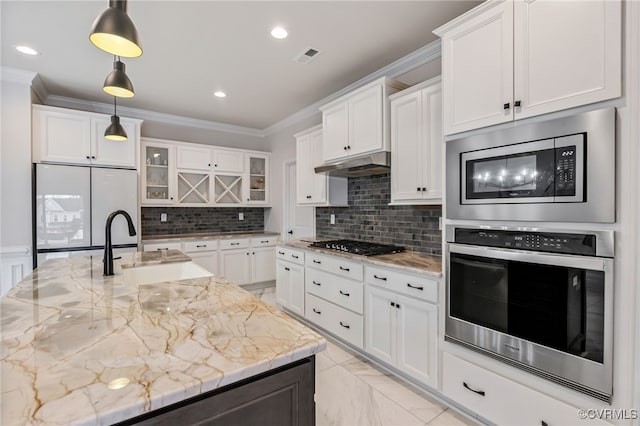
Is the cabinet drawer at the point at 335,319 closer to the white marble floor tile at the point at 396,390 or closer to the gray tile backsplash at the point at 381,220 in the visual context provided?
Answer: the white marble floor tile at the point at 396,390

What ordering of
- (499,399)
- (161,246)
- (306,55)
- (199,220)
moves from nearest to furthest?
(499,399) → (306,55) → (161,246) → (199,220)

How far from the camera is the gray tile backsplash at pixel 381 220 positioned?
2756mm

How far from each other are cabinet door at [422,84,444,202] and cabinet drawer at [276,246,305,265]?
1.59m

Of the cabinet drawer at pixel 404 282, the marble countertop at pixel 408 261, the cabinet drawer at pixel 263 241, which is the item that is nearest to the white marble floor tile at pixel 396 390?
the cabinet drawer at pixel 404 282

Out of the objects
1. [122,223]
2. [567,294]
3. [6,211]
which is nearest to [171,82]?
[122,223]

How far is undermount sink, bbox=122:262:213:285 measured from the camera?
2.03 meters

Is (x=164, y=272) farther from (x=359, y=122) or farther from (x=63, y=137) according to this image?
(x=63, y=137)

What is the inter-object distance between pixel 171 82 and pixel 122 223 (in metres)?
1.79

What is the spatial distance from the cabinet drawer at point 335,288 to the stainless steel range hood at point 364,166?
1.08m

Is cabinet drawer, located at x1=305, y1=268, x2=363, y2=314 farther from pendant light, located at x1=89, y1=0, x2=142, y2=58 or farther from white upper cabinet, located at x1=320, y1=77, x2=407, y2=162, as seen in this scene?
pendant light, located at x1=89, y1=0, x2=142, y2=58

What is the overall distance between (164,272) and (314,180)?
7.00 feet

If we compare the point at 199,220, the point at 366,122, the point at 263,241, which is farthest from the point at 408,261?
the point at 199,220

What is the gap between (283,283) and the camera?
3785mm

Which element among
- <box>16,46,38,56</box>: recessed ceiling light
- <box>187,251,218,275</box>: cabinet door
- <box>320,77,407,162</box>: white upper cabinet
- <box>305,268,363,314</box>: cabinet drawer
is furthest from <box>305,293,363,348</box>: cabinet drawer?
<box>16,46,38,56</box>: recessed ceiling light
